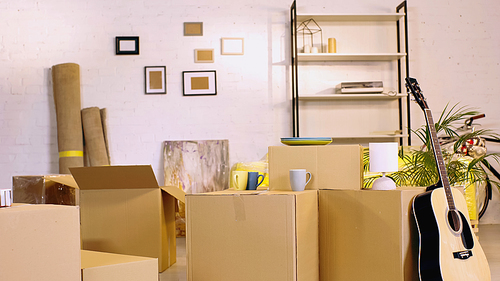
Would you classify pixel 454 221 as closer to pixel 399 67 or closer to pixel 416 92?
pixel 416 92

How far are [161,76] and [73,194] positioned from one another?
1.62 m

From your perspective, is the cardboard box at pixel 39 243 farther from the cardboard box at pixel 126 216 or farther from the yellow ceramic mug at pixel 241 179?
the cardboard box at pixel 126 216

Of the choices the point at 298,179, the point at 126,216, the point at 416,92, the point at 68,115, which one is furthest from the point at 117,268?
the point at 68,115

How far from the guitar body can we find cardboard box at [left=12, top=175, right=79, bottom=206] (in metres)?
1.98

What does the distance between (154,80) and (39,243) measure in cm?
290

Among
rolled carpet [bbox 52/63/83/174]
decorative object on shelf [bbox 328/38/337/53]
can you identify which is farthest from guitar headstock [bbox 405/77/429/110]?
rolled carpet [bbox 52/63/83/174]

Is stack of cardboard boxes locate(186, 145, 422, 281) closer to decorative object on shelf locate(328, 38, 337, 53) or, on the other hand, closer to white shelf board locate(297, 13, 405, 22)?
decorative object on shelf locate(328, 38, 337, 53)

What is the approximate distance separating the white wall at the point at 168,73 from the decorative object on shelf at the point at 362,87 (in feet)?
1.71

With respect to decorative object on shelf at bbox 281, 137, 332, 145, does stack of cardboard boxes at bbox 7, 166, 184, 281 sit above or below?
below

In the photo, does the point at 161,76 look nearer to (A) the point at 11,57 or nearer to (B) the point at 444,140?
(A) the point at 11,57

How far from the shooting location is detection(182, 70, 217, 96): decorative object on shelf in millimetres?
3787

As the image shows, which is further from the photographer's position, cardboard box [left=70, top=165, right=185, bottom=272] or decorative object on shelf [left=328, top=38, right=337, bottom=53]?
decorative object on shelf [left=328, top=38, right=337, bottom=53]

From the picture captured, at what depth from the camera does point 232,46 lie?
380 cm

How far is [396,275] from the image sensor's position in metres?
1.50
